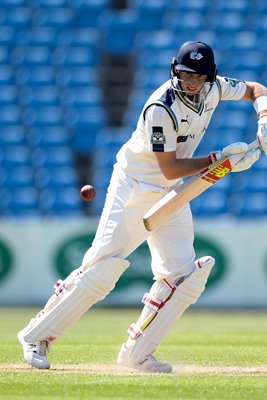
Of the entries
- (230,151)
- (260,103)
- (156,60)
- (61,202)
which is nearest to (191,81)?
(230,151)

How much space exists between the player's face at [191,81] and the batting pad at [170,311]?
3.14 ft

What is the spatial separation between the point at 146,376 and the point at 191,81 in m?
1.59

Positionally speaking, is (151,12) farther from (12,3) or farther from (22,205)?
(22,205)

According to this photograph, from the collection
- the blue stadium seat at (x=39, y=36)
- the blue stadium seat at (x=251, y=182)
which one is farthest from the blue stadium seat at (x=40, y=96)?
the blue stadium seat at (x=251, y=182)

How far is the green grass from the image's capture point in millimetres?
4594

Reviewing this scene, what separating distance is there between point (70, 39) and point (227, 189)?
363 centimetres

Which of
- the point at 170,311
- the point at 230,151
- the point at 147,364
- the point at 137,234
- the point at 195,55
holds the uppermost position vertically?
the point at 195,55

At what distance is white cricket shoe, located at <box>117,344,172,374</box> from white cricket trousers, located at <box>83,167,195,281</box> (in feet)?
1.52

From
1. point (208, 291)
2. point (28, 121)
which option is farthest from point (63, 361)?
point (28, 121)

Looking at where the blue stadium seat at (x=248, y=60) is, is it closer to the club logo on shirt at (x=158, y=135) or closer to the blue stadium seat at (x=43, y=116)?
the blue stadium seat at (x=43, y=116)

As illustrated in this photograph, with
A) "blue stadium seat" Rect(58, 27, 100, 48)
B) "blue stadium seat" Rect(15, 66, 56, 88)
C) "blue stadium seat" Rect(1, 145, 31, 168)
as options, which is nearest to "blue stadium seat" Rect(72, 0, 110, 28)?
"blue stadium seat" Rect(58, 27, 100, 48)

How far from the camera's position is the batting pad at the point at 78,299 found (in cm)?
550

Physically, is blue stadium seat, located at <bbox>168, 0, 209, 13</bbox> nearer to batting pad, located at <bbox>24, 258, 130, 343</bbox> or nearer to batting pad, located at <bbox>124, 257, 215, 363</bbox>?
batting pad, located at <bbox>124, 257, 215, 363</bbox>

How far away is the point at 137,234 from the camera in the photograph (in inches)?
220
